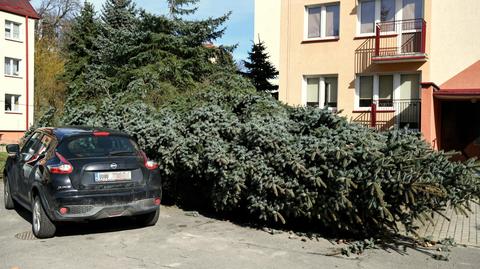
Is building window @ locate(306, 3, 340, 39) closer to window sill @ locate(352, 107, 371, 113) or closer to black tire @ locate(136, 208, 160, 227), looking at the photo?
window sill @ locate(352, 107, 371, 113)

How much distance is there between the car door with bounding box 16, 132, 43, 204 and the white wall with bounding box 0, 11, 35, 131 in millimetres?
32515

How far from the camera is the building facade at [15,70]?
1526 inches

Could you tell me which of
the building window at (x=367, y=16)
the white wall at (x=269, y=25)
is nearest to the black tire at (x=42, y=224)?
the building window at (x=367, y=16)

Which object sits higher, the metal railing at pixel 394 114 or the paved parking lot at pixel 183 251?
the metal railing at pixel 394 114

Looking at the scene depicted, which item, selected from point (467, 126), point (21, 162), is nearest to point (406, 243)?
point (21, 162)

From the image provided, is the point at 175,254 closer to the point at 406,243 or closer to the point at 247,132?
the point at 247,132

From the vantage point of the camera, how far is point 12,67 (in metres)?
39.7

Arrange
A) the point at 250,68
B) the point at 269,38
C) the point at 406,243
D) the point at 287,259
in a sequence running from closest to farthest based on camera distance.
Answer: the point at 287,259 → the point at 406,243 → the point at 250,68 → the point at 269,38

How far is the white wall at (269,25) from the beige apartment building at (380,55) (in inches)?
368

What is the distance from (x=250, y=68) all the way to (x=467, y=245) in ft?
61.2

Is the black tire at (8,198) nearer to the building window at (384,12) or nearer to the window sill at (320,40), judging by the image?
the window sill at (320,40)

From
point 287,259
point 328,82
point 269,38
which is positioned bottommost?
point 287,259

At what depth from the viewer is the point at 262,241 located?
7297mm

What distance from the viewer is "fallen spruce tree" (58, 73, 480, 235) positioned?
6820 mm
